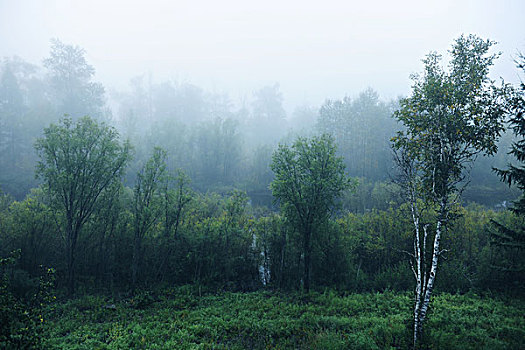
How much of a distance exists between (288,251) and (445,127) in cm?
1121

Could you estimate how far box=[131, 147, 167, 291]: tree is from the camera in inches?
579

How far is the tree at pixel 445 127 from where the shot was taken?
8.02 meters

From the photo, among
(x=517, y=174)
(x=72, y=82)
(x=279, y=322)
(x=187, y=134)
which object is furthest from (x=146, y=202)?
(x=72, y=82)

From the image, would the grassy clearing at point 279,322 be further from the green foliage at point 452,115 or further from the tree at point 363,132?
the tree at point 363,132

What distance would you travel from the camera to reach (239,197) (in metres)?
17.2

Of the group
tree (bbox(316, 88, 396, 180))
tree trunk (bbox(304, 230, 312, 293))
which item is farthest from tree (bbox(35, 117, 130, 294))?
tree (bbox(316, 88, 396, 180))

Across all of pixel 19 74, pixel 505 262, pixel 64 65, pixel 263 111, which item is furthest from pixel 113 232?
pixel 263 111

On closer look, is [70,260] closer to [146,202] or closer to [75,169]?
[146,202]

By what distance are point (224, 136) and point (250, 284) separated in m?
41.9

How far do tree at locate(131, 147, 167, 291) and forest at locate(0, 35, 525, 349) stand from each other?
12 cm

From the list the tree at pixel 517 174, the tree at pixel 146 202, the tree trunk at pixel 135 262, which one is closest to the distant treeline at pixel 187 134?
the tree at pixel 146 202

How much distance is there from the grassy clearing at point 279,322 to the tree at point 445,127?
2.15m

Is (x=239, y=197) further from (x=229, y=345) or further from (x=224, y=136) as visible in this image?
(x=224, y=136)

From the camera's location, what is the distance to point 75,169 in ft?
46.5
